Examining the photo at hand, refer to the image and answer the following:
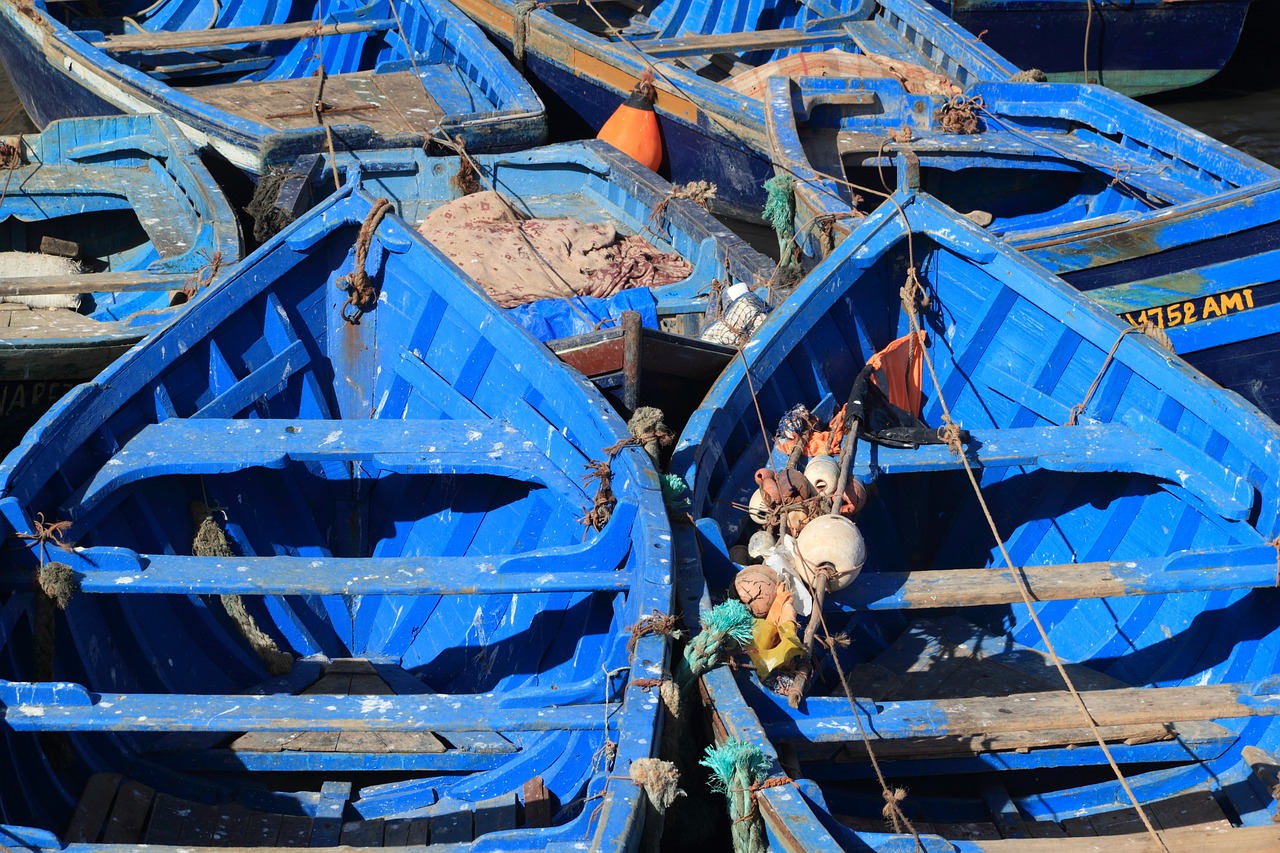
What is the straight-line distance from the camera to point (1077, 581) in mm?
4250

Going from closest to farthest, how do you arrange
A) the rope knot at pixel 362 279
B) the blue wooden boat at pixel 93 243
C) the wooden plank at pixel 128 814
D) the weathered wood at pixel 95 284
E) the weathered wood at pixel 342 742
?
the wooden plank at pixel 128 814
the weathered wood at pixel 342 742
the rope knot at pixel 362 279
the blue wooden boat at pixel 93 243
the weathered wood at pixel 95 284

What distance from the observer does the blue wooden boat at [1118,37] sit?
10906 mm

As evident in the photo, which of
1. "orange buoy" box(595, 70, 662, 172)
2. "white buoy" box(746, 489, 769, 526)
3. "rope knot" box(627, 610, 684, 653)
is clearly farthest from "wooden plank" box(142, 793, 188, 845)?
"orange buoy" box(595, 70, 662, 172)

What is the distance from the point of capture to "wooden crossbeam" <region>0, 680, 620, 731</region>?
11.8 feet

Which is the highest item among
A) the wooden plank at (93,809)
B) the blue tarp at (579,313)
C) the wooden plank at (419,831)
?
the blue tarp at (579,313)

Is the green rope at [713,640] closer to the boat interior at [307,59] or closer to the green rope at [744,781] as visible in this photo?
the green rope at [744,781]

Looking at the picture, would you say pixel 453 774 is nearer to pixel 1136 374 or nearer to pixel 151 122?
pixel 1136 374

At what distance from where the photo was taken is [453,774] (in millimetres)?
4547

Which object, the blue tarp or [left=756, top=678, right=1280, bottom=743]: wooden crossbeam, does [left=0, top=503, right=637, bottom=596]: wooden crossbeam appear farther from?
the blue tarp

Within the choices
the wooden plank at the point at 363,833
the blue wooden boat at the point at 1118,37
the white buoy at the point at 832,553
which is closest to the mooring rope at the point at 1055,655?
the white buoy at the point at 832,553

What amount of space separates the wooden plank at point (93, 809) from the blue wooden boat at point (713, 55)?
5158mm

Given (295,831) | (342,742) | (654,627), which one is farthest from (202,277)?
(654,627)

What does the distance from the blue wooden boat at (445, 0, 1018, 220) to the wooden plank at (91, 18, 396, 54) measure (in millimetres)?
1125

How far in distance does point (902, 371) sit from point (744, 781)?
8.90 feet
